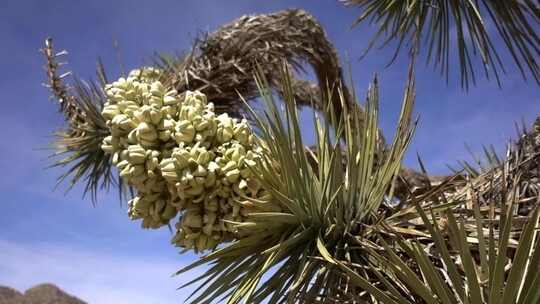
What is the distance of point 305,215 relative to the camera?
4.13ft

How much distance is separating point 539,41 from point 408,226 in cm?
147

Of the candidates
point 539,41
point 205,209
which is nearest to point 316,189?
point 205,209

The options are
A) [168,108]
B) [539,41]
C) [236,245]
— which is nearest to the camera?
[236,245]

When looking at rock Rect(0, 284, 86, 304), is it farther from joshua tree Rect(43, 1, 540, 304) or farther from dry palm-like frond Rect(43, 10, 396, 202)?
joshua tree Rect(43, 1, 540, 304)

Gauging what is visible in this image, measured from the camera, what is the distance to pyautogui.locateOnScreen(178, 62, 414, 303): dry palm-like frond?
1218 mm

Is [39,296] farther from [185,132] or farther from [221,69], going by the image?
[185,132]

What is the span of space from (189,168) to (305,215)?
0.30 m

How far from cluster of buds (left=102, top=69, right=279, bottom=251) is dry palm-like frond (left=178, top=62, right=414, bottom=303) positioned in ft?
0.16

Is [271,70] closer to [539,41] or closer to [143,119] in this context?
[539,41]

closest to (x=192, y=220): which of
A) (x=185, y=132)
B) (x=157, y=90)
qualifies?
(x=185, y=132)

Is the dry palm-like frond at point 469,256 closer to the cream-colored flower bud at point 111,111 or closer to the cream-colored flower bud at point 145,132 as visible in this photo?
the cream-colored flower bud at point 145,132

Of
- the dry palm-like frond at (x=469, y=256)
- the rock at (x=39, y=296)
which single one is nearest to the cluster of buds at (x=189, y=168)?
the dry palm-like frond at (x=469, y=256)

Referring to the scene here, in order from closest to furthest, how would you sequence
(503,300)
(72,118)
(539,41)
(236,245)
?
(503,300) → (236,245) → (539,41) → (72,118)

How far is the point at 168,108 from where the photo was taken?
53.5 inches
